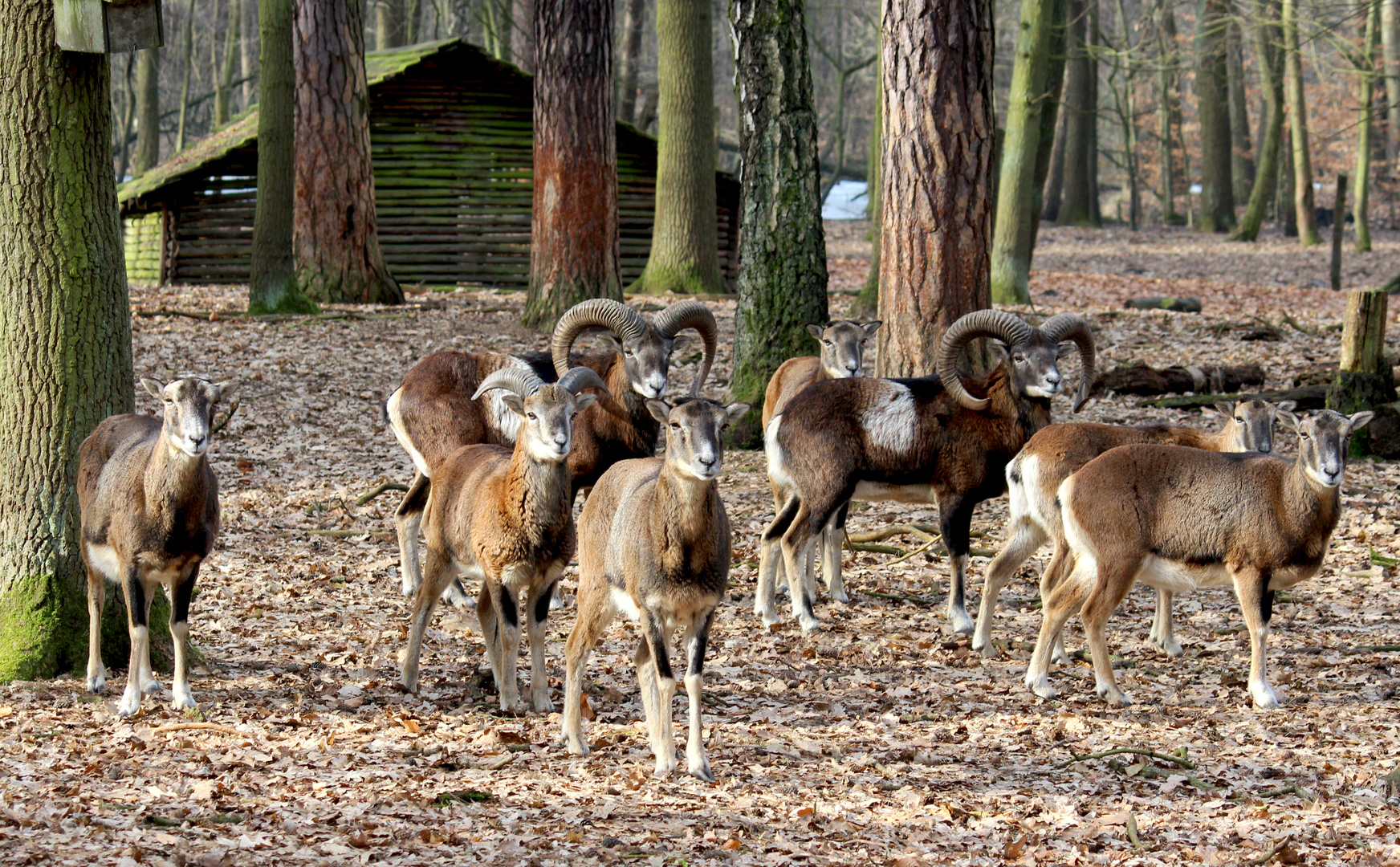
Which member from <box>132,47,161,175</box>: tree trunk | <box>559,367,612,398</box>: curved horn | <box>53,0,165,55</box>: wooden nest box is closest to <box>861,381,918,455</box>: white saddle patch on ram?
<box>559,367,612,398</box>: curved horn

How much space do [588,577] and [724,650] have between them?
1.94 metres

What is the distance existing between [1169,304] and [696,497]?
1606 cm

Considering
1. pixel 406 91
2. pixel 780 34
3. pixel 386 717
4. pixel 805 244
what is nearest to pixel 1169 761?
pixel 386 717

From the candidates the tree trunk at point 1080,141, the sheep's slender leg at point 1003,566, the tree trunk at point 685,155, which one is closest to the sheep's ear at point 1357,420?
the sheep's slender leg at point 1003,566

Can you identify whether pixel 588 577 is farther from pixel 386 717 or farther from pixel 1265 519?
pixel 1265 519

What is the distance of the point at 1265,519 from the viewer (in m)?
7.59

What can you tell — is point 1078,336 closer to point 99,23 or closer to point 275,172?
point 99,23

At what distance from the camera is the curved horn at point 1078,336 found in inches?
380

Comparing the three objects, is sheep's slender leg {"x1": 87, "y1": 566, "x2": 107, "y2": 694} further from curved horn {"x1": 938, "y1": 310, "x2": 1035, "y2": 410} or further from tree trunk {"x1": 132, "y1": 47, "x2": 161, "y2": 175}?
tree trunk {"x1": 132, "y1": 47, "x2": 161, "y2": 175}

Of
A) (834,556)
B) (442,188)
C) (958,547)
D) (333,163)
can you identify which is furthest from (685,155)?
(958,547)

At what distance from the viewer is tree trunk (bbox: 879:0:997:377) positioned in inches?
430

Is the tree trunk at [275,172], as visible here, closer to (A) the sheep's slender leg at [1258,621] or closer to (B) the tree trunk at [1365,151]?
(A) the sheep's slender leg at [1258,621]

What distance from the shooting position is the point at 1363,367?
12.5 metres

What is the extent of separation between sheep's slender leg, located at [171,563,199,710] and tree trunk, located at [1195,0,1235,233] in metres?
35.9
